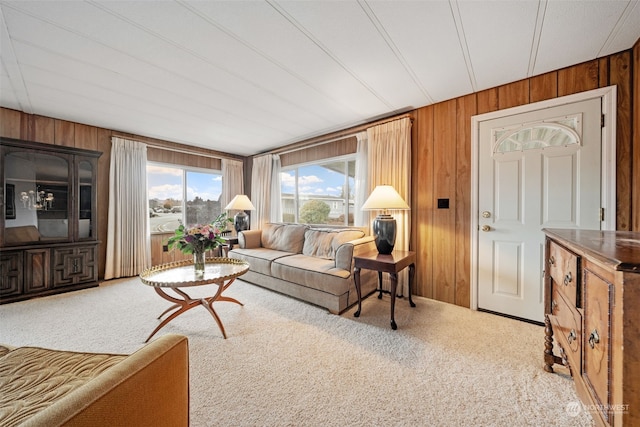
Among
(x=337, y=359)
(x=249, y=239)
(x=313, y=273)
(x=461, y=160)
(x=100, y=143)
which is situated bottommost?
(x=337, y=359)

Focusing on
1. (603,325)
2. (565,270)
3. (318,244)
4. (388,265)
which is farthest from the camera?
(318,244)

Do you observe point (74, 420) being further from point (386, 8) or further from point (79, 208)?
point (79, 208)

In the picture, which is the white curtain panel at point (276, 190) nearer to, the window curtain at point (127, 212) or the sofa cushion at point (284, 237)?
the sofa cushion at point (284, 237)

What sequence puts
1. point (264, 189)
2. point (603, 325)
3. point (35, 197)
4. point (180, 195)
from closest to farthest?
1. point (603, 325)
2. point (35, 197)
3. point (180, 195)
4. point (264, 189)

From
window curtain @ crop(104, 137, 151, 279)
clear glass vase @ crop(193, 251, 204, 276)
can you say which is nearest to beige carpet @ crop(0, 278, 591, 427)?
clear glass vase @ crop(193, 251, 204, 276)

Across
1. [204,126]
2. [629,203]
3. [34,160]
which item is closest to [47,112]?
[34,160]

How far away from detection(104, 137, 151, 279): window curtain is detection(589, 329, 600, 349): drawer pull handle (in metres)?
4.87

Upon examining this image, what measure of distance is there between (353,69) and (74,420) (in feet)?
8.13

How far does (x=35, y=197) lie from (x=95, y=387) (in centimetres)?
385

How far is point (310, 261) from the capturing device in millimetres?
2971

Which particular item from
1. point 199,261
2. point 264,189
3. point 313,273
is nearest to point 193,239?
point 199,261

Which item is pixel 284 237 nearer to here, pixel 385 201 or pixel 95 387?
pixel 385 201

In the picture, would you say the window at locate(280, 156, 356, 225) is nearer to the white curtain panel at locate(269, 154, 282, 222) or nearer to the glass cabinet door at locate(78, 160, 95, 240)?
the white curtain panel at locate(269, 154, 282, 222)

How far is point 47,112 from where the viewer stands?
298 centimetres
